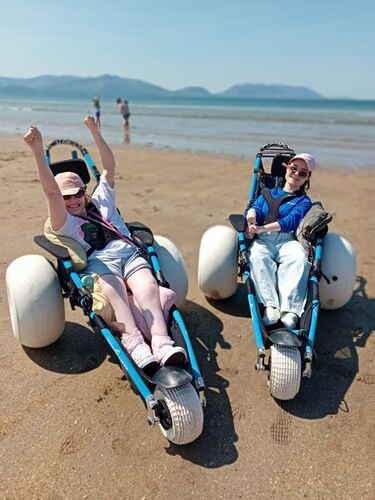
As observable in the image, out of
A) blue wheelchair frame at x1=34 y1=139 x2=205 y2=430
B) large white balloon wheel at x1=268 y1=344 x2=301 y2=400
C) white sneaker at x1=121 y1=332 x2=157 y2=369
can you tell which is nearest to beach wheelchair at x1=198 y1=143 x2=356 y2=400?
large white balloon wheel at x1=268 y1=344 x2=301 y2=400

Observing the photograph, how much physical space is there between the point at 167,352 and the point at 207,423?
1.72ft

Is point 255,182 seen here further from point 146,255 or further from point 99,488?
point 99,488

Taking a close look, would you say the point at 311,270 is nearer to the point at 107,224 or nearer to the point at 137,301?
the point at 137,301

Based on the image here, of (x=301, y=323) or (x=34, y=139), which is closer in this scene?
(x=34, y=139)

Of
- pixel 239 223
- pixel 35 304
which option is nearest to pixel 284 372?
pixel 239 223

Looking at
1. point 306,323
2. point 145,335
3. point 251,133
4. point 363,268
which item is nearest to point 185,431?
point 145,335

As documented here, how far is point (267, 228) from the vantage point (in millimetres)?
3932

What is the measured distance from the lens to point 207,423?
2.72m

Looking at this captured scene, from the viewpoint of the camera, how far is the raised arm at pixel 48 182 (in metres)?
2.99

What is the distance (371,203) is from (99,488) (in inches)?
269

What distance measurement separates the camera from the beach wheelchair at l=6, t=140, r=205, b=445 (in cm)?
247

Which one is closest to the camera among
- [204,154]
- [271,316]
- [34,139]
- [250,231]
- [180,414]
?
[180,414]

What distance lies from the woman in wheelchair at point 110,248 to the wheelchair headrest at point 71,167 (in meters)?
0.38

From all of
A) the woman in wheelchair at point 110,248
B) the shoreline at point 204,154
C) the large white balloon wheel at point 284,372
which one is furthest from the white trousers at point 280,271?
the shoreline at point 204,154
